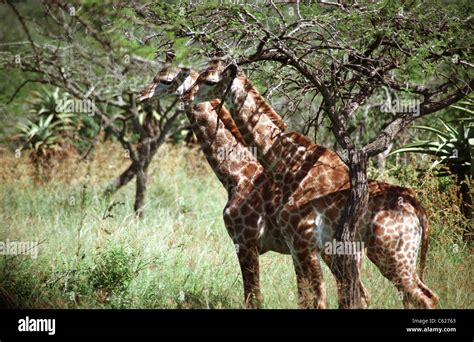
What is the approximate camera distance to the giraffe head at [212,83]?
5422mm

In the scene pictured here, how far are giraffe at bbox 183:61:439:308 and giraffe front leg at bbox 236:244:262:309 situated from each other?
14.2 inches

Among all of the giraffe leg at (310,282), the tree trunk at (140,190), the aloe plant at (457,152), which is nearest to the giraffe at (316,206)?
the giraffe leg at (310,282)

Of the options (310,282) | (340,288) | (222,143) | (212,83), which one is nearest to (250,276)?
(310,282)

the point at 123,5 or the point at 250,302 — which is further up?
the point at 123,5

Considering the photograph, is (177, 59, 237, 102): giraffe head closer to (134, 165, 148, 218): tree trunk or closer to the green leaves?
the green leaves

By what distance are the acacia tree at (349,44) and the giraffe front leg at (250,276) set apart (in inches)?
26.1

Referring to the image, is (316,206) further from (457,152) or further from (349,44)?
(457,152)

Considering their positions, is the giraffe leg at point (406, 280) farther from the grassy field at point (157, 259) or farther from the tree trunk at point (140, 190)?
the tree trunk at point (140, 190)

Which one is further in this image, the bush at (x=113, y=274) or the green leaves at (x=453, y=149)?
the green leaves at (x=453, y=149)

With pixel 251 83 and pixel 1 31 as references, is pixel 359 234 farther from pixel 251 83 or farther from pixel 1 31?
pixel 1 31

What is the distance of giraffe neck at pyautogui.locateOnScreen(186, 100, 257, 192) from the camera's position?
582 centimetres

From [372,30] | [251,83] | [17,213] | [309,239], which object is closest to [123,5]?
[251,83]

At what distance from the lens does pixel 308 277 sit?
17.4ft

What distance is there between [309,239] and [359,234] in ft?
1.23
